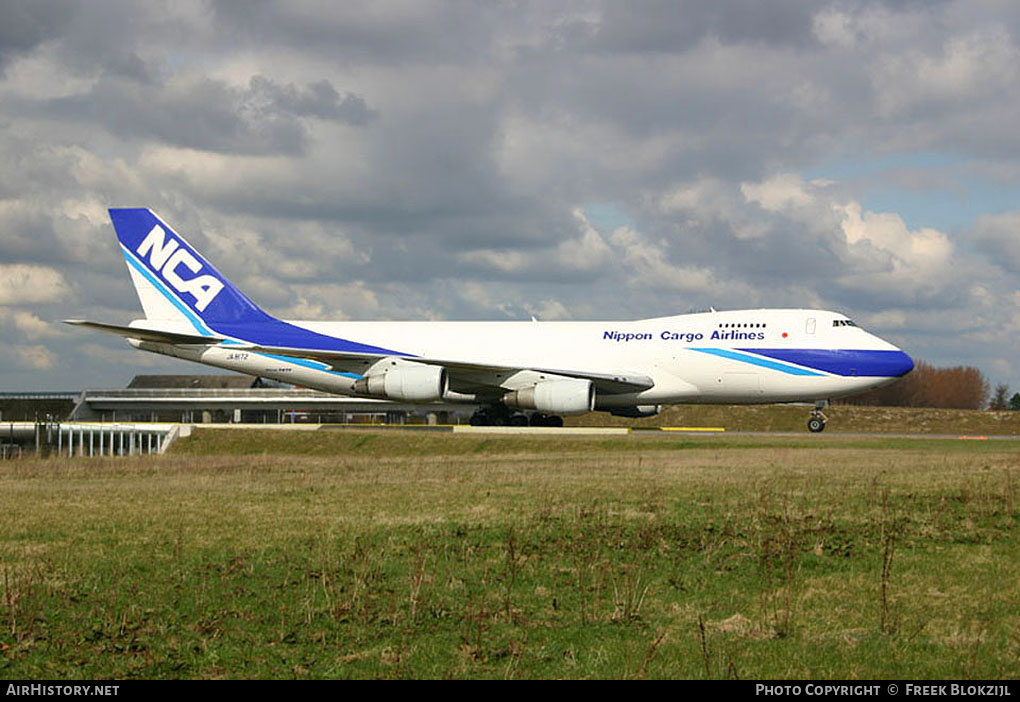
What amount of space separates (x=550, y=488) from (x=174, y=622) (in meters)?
11.1

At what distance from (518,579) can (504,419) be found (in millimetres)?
37085

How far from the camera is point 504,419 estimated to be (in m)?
48.9

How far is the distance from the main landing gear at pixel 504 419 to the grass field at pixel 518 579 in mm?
26602

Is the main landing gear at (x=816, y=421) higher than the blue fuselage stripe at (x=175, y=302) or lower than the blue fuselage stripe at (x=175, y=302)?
lower

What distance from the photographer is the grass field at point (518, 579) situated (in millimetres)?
8875

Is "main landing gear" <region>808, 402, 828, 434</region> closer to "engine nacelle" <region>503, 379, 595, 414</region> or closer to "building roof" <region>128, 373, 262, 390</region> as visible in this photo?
"engine nacelle" <region>503, 379, 595, 414</region>

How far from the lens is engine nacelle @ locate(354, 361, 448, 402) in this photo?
4266cm

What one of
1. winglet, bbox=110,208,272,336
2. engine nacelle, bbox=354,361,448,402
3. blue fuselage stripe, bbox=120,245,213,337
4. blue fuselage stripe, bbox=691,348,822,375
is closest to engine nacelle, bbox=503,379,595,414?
engine nacelle, bbox=354,361,448,402

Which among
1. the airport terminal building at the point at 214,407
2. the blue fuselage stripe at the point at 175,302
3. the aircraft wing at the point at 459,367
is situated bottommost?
the airport terminal building at the point at 214,407

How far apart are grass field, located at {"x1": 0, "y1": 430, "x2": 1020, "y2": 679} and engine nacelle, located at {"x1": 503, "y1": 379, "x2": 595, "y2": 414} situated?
19.5m

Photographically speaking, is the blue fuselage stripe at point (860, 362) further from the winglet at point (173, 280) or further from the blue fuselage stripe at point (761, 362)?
the winglet at point (173, 280)

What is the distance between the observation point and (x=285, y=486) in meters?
21.3
